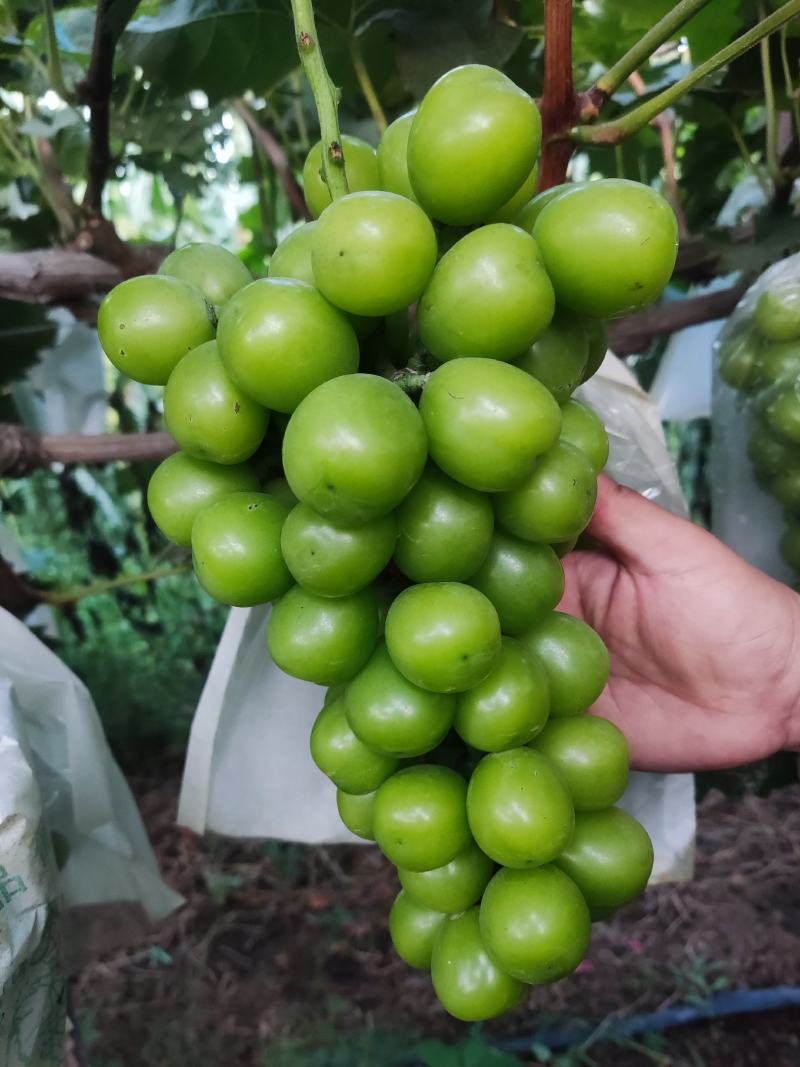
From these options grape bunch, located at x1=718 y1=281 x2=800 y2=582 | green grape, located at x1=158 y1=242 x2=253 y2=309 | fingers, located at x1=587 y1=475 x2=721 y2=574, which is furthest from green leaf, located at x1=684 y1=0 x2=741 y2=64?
green grape, located at x1=158 y1=242 x2=253 y2=309

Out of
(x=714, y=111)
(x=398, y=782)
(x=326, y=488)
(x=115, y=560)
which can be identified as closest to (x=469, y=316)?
(x=326, y=488)

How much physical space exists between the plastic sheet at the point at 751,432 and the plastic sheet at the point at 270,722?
0.13 metres

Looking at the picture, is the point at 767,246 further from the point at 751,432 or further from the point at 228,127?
the point at 228,127

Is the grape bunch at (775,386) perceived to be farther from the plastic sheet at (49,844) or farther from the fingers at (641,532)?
the plastic sheet at (49,844)

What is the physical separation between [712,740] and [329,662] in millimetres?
555

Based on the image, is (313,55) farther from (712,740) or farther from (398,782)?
(712,740)

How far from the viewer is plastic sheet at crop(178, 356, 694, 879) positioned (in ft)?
2.74

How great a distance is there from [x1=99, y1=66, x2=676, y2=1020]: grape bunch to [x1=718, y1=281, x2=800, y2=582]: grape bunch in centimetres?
42

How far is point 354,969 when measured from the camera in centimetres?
150

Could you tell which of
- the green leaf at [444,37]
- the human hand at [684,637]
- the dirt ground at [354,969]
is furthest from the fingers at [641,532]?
the dirt ground at [354,969]

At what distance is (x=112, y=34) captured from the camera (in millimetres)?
782

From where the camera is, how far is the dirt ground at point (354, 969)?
4.45 feet

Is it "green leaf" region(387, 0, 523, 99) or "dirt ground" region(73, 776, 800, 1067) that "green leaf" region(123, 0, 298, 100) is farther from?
"dirt ground" region(73, 776, 800, 1067)

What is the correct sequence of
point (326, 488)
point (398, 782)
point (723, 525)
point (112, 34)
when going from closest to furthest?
point (326, 488) < point (398, 782) < point (112, 34) < point (723, 525)
